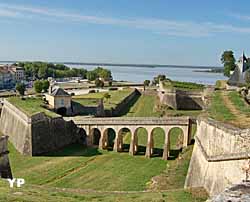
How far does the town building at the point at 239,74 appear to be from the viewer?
38403 millimetres

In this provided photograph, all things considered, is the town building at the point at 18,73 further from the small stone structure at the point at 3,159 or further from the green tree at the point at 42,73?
the small stone structure at the point at 3,159

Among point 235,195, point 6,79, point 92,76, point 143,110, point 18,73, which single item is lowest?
point 143,110

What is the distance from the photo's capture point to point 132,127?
26.8 m

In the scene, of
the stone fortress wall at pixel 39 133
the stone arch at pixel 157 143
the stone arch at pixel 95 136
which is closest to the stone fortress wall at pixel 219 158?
the stone arch at pixel 157 143

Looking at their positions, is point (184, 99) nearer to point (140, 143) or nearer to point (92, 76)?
point (140, 143)

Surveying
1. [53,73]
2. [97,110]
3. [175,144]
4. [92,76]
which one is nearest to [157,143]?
[175,144]

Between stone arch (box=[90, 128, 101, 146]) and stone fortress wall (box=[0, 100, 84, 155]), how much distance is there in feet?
3.70

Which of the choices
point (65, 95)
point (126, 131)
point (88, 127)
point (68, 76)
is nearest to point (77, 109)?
point (65, 95)

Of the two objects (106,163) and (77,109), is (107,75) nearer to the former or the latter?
(77,109)

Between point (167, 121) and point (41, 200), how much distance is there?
1673cm

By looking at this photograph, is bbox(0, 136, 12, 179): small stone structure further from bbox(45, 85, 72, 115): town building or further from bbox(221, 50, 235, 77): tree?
bbox(221, 50, 235, 77): tree

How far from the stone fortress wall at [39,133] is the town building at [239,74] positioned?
17074mm

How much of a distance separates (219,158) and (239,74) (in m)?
27.6

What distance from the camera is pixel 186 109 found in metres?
42.9
